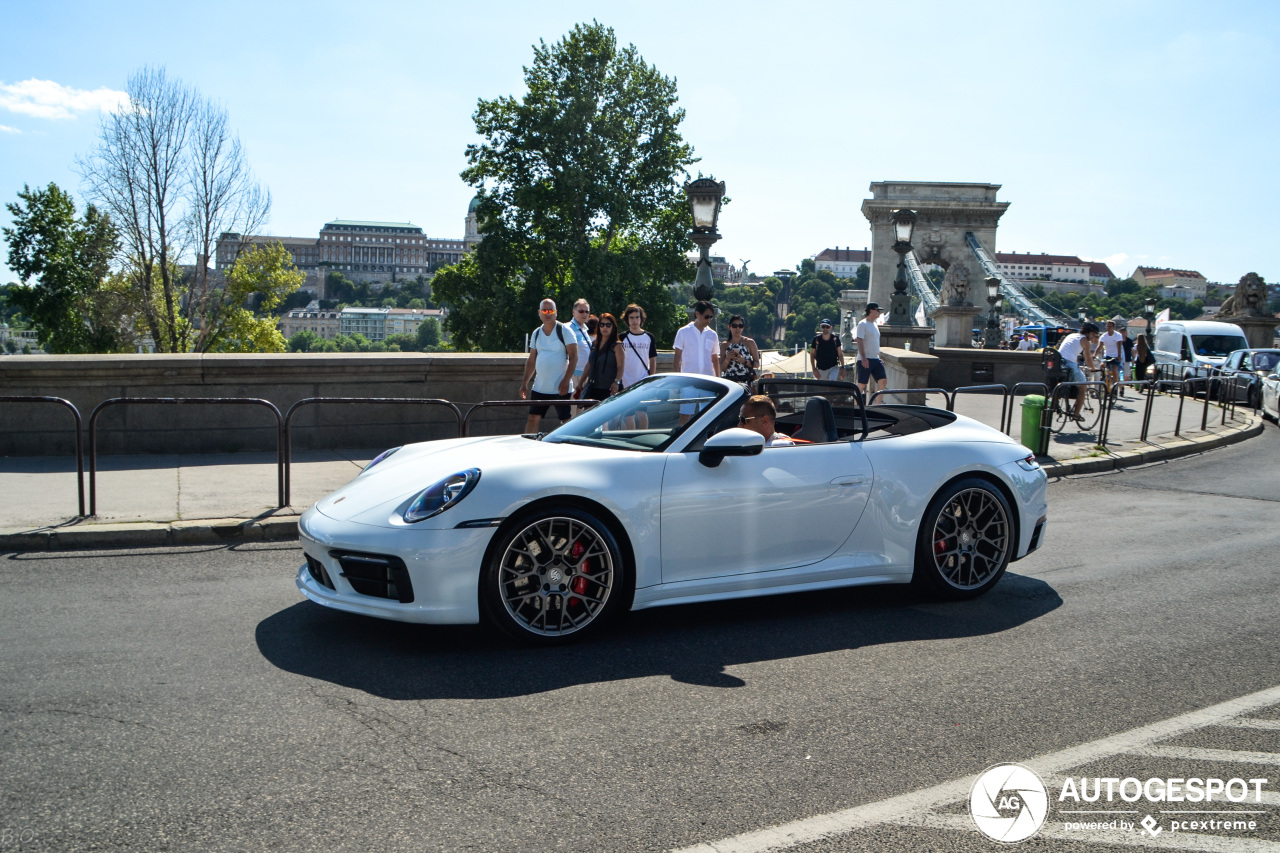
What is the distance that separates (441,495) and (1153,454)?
11929mm

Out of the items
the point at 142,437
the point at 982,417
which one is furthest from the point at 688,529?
the point at 982,417

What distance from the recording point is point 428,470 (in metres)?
4.90

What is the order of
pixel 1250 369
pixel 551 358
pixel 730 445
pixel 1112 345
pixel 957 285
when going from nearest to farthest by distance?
pixel 730 445 → pixel 551 358 → pixel 1112 345 → pixel 1250 369 → pixel 957 285

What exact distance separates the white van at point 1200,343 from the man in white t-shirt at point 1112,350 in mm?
9693

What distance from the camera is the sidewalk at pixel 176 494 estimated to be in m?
7.00

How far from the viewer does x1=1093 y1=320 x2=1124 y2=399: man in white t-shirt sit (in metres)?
18.1

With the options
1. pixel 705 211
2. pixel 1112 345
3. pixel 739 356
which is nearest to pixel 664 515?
pixel 739 356

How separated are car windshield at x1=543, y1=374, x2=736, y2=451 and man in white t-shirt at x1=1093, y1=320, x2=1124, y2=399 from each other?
48.8ft

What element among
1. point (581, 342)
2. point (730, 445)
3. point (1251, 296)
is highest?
point (1251, 296)

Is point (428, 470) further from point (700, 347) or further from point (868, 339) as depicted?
point (868, 339)

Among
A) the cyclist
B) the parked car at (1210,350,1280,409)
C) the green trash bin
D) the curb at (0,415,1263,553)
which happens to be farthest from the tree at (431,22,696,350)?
the curb at (0,415,1263,553)

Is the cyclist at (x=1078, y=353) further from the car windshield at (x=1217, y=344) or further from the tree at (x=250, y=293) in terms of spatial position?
the tree at (x=250, y=293)

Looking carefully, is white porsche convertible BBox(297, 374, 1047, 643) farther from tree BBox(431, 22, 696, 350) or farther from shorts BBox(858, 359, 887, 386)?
tree BBox(431, 22, 696, 350)

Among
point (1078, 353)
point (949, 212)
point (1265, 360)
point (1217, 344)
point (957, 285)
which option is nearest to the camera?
point (1078, 353)
